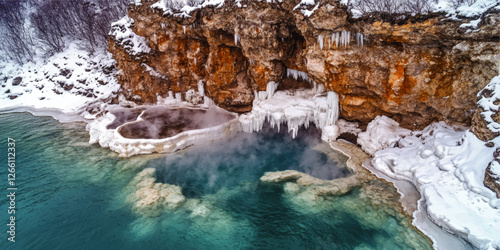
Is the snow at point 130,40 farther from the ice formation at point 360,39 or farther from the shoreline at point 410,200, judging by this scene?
the ice formation at point 360,39

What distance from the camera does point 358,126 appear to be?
14.4 meters

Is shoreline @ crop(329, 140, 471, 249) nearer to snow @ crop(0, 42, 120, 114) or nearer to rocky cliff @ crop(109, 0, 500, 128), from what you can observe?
rocky cliff @ crop(109, 0, 500, 128)

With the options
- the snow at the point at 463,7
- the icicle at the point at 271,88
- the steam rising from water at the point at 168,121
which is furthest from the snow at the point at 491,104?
the steam rising from water at the point at 168,121

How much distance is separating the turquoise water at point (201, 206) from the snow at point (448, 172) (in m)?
1.07

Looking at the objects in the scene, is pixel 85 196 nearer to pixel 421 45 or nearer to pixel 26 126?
pixel 26 126

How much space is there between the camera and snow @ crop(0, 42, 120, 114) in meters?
22.7

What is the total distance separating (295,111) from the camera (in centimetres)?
1477

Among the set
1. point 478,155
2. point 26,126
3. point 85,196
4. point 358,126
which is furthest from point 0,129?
point 478,155

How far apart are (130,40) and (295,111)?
43.3 ft

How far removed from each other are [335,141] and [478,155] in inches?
253

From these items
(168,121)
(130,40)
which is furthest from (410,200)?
(130,40)

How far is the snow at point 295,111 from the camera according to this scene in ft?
47.0

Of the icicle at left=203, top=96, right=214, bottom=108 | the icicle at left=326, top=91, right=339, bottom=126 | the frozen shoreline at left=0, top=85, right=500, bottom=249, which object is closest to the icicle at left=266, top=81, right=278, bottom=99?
the frozen shoreline at left=0, top=85, right=500, bottom=249

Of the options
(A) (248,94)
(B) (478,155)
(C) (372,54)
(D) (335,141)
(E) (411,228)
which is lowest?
(E) (411,228)
